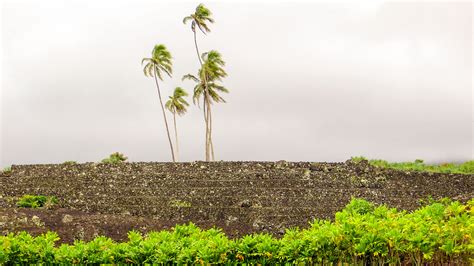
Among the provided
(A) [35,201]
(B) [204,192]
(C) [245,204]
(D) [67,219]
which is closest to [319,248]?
(D) [67,219]

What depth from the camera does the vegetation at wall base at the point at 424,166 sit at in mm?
33562

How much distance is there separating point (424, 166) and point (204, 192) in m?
14.7

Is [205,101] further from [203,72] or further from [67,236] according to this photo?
[67,236]

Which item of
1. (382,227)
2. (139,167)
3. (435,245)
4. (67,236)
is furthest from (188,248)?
(139,167)

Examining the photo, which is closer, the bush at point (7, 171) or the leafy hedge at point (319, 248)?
the leafy hedge at point (319, 248)

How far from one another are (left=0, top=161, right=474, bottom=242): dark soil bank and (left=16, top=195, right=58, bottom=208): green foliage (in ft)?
1.19

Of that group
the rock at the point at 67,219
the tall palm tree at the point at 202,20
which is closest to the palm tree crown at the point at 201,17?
the tall palm tree at the point at 202,20

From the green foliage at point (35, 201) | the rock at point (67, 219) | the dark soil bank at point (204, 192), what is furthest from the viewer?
the green foliage at point (35, 201)

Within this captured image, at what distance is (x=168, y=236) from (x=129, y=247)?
835mm

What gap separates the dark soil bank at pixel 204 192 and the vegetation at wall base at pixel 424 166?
235 centimetres

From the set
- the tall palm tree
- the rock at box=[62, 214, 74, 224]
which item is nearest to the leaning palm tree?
the tall palm tree

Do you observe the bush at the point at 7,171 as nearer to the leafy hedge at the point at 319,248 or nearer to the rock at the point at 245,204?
the rock at the point at 245,204

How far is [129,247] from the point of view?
11.2m

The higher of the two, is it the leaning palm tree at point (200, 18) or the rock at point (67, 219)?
the leaning palm tree at point (200, 18)
